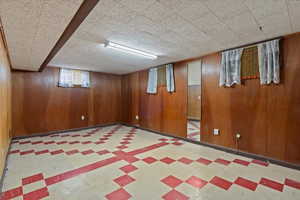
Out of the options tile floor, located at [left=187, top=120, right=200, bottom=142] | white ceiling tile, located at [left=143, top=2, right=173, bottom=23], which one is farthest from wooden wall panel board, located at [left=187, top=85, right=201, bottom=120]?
white ceiling tile, located at [left=143, top=2, right=173, bottom=23]

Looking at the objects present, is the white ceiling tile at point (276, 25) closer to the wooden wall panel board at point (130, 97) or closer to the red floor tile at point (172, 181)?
the red floor tile at point (172, 181)

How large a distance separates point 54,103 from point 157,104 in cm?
368

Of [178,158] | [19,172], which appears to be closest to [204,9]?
[178,158]

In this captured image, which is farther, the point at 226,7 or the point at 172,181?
the point at 172,181

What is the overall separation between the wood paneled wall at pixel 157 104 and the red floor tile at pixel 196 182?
2.07 m

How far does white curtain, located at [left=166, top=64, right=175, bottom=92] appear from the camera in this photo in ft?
14.5

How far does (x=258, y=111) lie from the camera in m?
2.84

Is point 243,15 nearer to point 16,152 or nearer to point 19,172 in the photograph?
point 19,172

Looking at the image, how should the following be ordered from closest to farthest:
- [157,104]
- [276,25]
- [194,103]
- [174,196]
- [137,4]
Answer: [137,4] → [174,196] → [276,25] → [157,104] → [194,103]

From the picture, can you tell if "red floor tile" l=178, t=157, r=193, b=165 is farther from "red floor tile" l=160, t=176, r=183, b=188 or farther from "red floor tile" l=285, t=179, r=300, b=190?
"red floor tile" l=285, t=179, r=300, b=190

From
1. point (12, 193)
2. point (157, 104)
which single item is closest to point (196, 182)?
point (12, 193)

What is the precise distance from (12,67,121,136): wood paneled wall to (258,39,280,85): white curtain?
5.47 meters

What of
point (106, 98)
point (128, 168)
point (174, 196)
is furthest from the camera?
point (106, 98)

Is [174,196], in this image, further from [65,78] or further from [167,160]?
[65,78]
